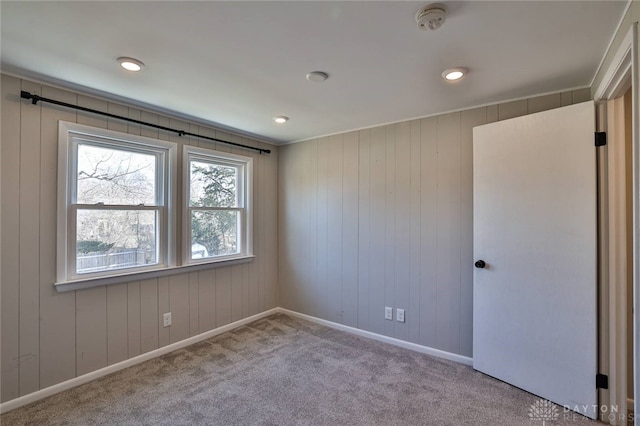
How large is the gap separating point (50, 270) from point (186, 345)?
4.67 ft

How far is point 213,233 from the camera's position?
3.55m

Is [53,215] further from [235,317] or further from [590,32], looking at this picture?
[590,32]

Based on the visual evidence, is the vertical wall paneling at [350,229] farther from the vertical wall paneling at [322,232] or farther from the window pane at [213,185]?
the window pane at [213,185]

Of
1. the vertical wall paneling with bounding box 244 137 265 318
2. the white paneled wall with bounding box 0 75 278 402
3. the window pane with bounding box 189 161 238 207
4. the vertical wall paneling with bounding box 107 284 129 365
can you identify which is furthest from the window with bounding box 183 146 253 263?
the vertical wall paneling with bounding box 107 284 129 365

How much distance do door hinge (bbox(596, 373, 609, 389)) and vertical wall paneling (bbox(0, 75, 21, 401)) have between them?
3986 mm

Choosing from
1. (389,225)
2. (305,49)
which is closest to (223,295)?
(389,225)

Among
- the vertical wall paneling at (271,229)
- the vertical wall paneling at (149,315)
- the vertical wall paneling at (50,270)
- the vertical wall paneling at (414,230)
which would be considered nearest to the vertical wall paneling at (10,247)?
the vertical wall paneling at (50,270)

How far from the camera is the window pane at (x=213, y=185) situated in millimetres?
3352

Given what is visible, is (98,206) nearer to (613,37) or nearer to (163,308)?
(163,308)

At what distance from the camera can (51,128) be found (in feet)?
7.56

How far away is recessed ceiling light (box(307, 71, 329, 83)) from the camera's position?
6.89ft

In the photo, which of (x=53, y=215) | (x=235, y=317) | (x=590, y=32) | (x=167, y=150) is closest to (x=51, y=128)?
(x=53, y=215)

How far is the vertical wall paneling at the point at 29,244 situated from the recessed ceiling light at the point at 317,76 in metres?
2.01

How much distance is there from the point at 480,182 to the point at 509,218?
14.7 inches
